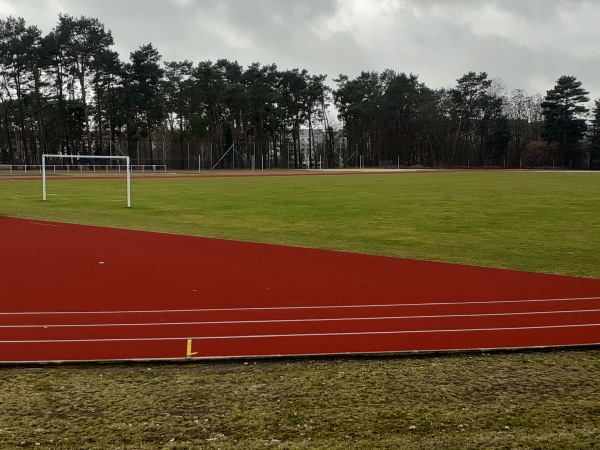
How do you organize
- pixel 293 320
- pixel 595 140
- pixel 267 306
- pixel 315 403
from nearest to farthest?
pixel 315 403 < pixel 293 320 < pixel 267 306 < pixel 595 140

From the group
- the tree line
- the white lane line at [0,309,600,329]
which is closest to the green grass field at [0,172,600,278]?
the white lane line at [0,309,600,329]

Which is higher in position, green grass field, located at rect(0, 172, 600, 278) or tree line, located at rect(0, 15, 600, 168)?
tree line, located at rect(0, 15, 600, 168)

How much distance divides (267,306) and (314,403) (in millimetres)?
3152

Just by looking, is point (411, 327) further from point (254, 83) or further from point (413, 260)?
point (254, 83)

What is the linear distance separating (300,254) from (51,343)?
6380 millimetres

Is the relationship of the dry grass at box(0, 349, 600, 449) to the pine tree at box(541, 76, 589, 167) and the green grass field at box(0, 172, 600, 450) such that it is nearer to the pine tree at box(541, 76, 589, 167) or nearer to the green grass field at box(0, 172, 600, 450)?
the green grass field at box(0, 172, 600, 450)

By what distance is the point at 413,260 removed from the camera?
11.4 m

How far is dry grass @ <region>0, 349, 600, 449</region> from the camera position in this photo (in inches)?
159

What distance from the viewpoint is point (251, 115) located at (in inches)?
3814

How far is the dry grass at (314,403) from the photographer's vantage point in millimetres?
4051

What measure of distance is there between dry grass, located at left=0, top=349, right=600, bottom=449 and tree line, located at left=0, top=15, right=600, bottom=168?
74.2m

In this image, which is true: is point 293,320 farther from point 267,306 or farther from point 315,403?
point 315,403

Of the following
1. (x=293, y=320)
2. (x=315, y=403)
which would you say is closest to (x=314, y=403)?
(x=315, y=403)

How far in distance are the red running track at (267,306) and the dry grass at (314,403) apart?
0.47 metres
